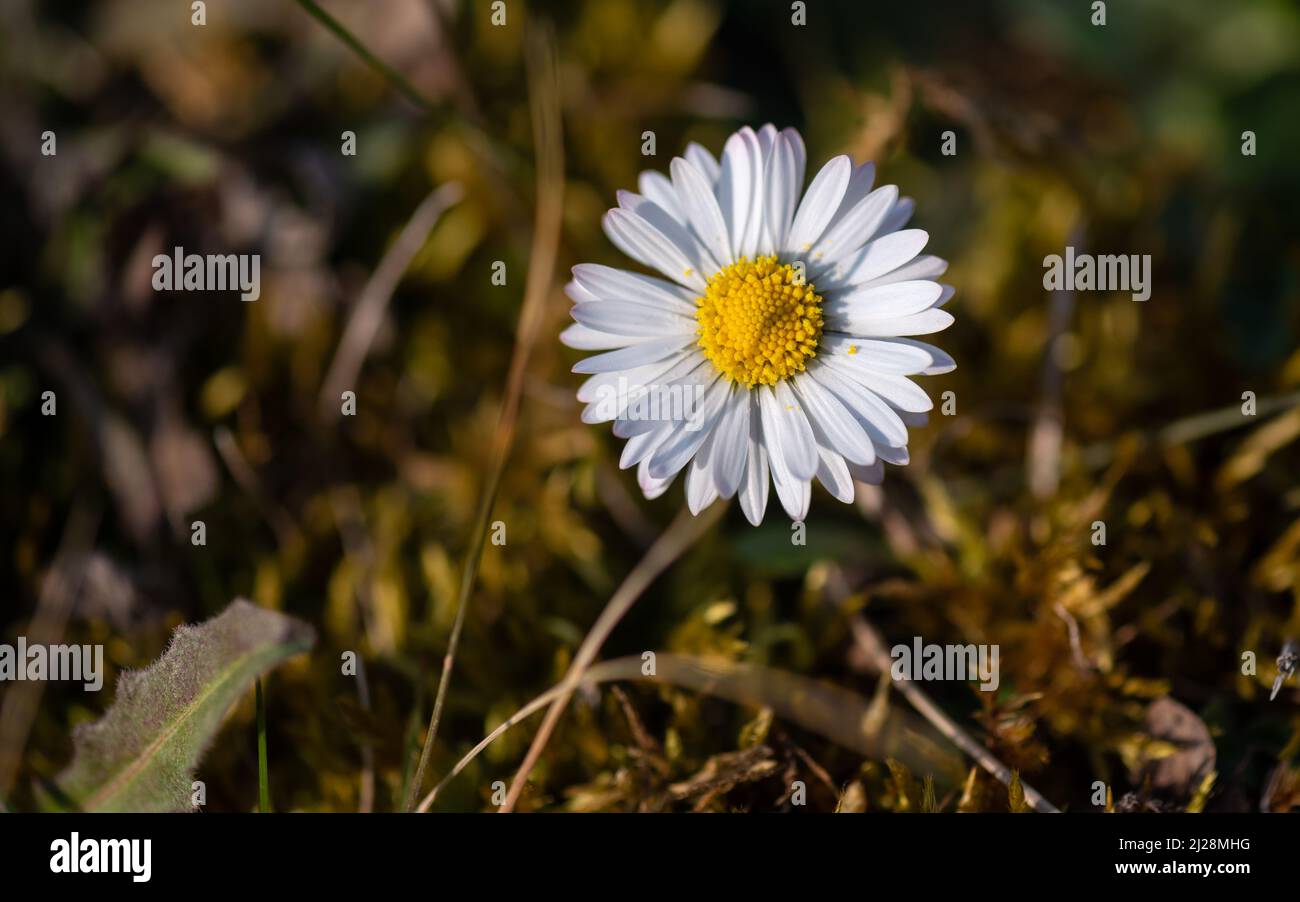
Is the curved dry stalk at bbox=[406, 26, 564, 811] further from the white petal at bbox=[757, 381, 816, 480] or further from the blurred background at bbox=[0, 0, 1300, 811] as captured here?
the white petal at bbox=[757, 381, 816, 480]

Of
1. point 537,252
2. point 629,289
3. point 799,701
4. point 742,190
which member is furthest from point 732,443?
point 537,252

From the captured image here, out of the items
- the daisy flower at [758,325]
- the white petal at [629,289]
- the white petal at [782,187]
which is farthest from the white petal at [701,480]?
the white petal at [782,187]

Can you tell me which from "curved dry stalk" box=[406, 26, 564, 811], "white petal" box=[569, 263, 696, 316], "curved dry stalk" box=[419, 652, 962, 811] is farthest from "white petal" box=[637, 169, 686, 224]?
"curved dry stalk" box=[419, 652, 962, 811]

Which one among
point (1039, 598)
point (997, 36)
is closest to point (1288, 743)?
A: point (1039, 598)

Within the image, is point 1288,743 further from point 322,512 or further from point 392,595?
point 322,512

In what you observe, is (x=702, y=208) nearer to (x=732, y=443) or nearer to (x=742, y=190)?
(x=742, y=190)
